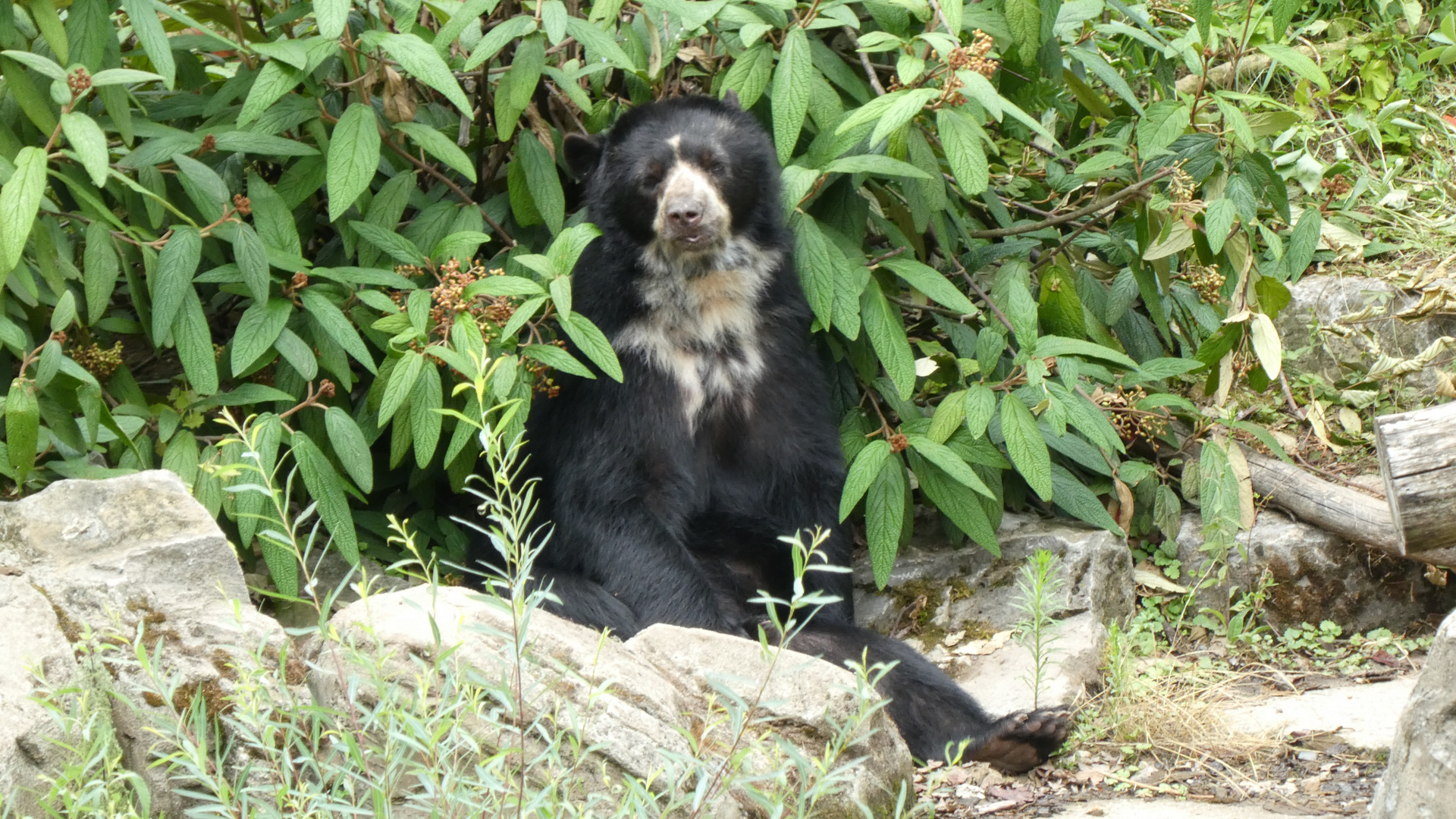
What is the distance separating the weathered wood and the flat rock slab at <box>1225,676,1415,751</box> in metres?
0.65

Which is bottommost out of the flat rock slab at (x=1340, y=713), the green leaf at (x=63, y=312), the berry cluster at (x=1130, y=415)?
the flat rock slab at (x=1340, y=713)

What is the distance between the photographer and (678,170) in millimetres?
4582

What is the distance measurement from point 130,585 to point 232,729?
46 centimetres

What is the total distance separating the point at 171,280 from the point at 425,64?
3.28 ft

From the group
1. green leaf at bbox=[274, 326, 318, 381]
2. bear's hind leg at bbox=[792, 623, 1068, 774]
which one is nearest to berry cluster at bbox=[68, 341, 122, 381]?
green leaf at bbox=[274, 326, 318, 381]

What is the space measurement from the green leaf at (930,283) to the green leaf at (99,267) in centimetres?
242

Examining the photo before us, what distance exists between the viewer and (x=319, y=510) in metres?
4.32

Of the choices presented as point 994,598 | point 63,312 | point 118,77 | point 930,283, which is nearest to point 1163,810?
point 994,598

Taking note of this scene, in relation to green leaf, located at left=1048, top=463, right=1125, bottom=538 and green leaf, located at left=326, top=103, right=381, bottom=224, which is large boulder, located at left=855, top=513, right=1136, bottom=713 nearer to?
green leaf, located at left=1048, top=463, right=1125, bottom=538

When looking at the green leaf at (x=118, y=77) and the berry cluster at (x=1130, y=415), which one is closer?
the green leaf at (x=118, y=77)

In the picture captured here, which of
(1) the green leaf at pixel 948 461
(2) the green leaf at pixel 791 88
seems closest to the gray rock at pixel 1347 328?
(1) the green leaf at pixel 948 461

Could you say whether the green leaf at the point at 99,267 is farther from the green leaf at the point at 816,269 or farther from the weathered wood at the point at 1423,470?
the weathered wood at the point at 1423,470

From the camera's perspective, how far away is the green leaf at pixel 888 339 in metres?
4.55

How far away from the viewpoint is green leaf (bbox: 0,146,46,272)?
Answer: 3.50 meters
